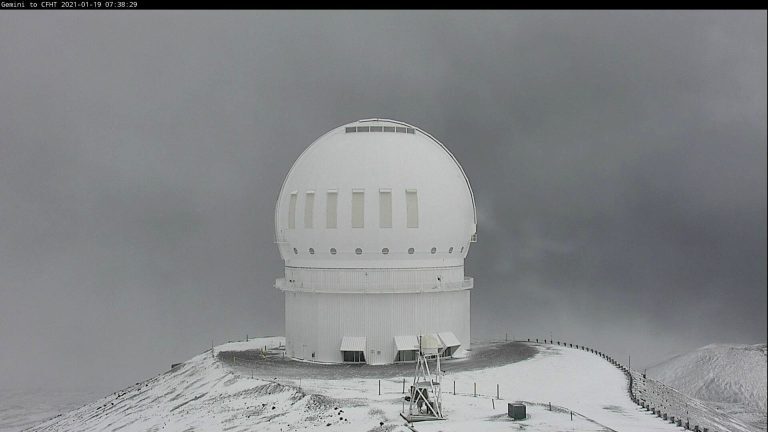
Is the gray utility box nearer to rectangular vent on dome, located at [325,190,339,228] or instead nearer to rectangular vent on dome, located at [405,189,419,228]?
rectangular vent on dome, located at [405,189,419,228]

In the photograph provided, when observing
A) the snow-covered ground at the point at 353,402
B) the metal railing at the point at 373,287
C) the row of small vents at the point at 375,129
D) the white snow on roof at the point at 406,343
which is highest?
the row of small vents at the point at 375,129

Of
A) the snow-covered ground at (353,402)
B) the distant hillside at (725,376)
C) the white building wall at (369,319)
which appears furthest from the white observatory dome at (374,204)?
the distant hillside at (725,376)

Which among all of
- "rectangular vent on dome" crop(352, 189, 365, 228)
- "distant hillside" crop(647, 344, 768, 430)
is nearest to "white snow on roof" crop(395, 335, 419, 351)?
"rectangular vent on dome" crop(352, 189, 365, 228)

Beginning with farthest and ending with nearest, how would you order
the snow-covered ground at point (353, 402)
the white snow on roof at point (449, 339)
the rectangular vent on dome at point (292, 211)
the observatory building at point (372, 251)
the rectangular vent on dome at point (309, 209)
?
the rectangular vent on dome at point (292, 211), the rectangular vent on dome at point (309, 209), the white snow on roof at point (449, 339), the observatory building at point (372, 251), the snow-covered ground at point (353, 402)

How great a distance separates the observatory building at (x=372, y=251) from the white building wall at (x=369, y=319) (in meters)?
0.06

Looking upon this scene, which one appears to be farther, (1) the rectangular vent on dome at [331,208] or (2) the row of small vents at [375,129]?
(2) the row of small vents at [375,129]

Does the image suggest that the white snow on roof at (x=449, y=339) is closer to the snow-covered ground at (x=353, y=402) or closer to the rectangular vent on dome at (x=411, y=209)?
the snow-covered ground at (x=353, y=402)

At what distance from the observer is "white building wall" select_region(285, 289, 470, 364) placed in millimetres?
52562

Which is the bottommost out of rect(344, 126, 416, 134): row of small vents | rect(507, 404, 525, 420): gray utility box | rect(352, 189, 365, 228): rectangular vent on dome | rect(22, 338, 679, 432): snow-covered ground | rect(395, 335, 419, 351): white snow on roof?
rect(22, 338, 679, 432): snow-covered ground

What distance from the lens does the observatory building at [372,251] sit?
5244 cm

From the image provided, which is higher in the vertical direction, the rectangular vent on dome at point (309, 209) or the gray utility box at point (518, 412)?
the rectangular vent on dome at point (309, 209)

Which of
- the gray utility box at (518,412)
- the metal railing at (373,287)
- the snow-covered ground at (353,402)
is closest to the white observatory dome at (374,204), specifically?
the metal railing at (373,287)

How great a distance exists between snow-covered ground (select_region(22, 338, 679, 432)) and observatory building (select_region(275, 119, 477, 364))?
3220 millimetres

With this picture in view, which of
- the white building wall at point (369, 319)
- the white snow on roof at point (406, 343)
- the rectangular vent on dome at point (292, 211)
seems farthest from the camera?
the rectangular vent on dome at point (292, 211)
